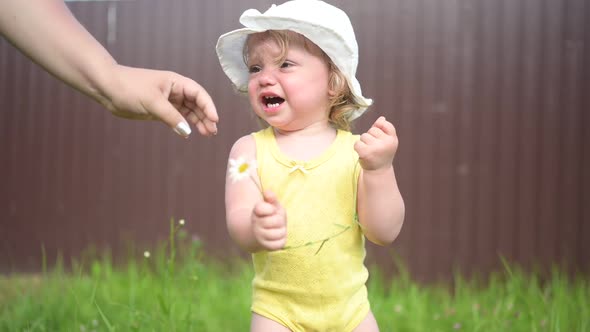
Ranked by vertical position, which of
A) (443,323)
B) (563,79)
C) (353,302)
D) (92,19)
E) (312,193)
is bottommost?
(443,323)

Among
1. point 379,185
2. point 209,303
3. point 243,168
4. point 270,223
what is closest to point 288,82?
point 243,168

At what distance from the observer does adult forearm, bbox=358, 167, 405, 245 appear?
2.10 metres

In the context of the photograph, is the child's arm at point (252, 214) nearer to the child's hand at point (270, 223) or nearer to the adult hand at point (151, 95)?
the child's hand at point (270, 223)

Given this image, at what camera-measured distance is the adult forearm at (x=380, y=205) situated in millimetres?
2096

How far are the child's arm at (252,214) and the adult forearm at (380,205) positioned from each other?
1.11 feet

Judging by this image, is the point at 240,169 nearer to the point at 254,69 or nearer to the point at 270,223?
the point at 270,223

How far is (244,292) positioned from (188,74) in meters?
2.52

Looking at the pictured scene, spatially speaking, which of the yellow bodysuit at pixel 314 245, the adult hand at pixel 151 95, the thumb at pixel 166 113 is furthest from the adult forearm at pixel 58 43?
the yellow bodysuit at pixel 314 245

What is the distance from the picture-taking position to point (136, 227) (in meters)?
5.73

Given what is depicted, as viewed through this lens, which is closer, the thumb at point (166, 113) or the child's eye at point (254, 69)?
the thumb at point (166, 113)

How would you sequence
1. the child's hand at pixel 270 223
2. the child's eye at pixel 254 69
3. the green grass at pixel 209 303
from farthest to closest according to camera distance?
the green grass at pixel 209 303 → the child's eye at pixel 254 69 → the child's hand at pixel 270 223

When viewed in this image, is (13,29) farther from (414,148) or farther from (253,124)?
(414,148)

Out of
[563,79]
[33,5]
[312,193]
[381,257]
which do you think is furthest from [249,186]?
[563,79]

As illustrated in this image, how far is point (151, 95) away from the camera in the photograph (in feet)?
6.56
